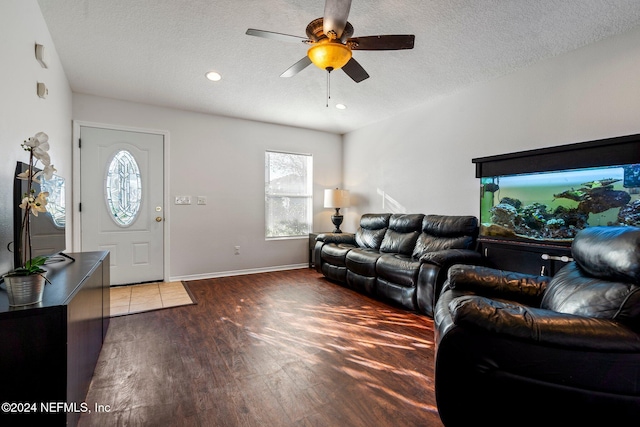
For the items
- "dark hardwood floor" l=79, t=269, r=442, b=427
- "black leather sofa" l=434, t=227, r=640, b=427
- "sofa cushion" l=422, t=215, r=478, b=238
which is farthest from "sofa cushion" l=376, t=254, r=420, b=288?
"black leather sofa" l=434, t=227, r=640, b=427

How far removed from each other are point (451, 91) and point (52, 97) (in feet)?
13.3

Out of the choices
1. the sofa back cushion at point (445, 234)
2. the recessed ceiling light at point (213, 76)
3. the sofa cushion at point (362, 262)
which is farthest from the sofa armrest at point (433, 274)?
the recessed ceiling light at point (213, 76)

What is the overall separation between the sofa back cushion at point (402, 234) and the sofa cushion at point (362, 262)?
354 mm

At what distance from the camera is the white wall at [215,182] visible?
405cm

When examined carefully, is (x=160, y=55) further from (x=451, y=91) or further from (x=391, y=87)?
(x=451, y=91)

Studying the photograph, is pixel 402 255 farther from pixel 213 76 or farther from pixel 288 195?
pixel 213 76

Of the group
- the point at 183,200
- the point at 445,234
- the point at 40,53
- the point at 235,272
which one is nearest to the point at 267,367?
the point at 445,234

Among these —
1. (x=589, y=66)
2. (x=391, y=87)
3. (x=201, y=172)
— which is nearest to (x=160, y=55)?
(x=201, y=172)

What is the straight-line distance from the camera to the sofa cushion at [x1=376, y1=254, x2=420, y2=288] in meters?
2.94

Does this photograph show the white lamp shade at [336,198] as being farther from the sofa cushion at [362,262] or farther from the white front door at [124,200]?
the white front door at [124,200]

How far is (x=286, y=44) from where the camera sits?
2539mm

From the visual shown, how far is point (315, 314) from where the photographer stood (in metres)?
2.93

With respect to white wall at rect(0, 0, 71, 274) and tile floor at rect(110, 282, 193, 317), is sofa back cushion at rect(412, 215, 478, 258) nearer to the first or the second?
tile floor at rect(110, 282, 193, 317)

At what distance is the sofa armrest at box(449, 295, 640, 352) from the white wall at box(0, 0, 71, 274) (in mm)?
2229
